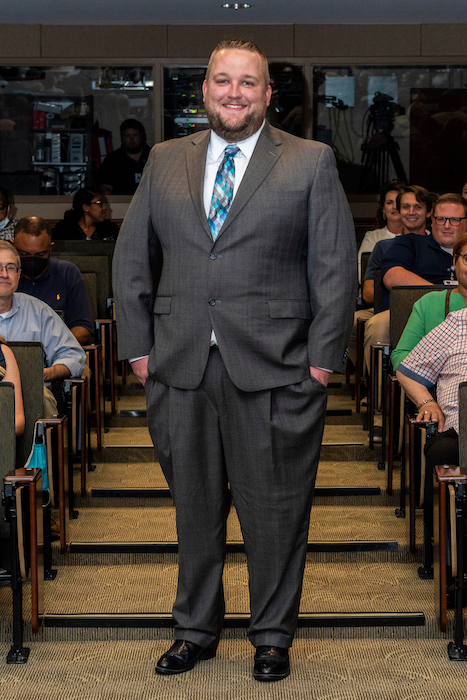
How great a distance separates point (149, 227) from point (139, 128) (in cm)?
540

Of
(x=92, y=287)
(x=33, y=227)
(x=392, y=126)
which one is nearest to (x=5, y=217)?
(x=92, y=287)

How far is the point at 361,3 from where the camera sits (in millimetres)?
6191

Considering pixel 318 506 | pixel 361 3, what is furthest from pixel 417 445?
pixel 361 3

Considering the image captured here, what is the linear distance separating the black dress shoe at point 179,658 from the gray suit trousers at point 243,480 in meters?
0.04

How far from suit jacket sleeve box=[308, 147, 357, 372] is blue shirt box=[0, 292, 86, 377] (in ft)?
4.86

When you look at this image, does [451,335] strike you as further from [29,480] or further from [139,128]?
[139,128]

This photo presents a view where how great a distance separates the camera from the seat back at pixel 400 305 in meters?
3.42

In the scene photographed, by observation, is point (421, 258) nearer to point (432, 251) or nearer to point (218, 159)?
point (432, 251)

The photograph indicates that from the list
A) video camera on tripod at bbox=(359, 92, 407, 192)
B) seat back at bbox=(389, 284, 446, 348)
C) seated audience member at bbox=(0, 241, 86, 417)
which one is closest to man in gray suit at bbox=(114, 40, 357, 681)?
seated audience member at bbox=(0, 241, 86, 417)

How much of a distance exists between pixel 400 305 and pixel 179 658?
71.6 inches

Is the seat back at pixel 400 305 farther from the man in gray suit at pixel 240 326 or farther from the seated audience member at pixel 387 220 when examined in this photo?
A: the seated audience member at pixel 387 220

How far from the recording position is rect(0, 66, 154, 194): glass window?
7094mm

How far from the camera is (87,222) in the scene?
5.84m

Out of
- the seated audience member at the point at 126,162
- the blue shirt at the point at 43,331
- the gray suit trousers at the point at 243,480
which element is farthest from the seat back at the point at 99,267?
the gray suit trousers at the point at 243,480
